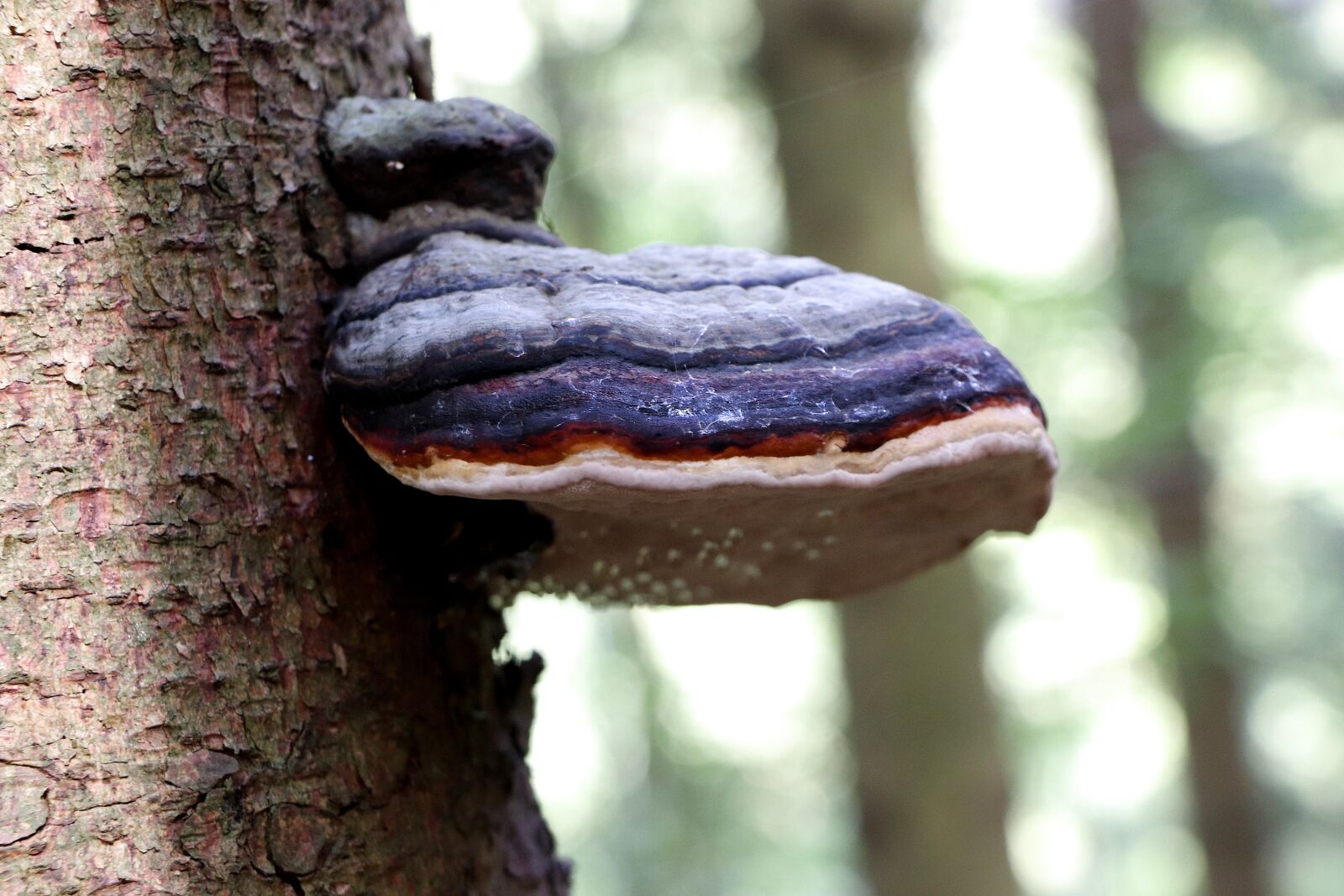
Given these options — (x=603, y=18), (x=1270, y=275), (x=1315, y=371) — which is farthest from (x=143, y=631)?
(x=603, y=18)

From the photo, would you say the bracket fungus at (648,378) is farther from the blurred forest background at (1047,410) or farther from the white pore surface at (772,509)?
the blurred forest background at (1047,410)

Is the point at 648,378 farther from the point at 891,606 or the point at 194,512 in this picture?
the point at 891,606

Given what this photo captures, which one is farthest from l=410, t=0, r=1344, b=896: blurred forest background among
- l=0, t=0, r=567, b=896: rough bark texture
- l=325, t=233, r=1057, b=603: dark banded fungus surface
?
l=325, t=233, r=1057, b=603: dark banded fungus surface

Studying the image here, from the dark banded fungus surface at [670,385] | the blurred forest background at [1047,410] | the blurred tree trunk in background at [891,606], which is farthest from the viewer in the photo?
the blurred forest background at [1047,410]

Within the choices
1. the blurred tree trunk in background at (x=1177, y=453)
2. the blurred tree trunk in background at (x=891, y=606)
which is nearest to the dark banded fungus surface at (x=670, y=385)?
the blurred tree trunk in background at (x=891, y=606)

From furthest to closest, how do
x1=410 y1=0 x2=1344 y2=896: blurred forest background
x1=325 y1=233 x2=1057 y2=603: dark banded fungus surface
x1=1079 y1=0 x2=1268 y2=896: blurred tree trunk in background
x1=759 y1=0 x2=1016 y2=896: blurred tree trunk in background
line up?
x1=1079 y1=0 x2=1268 y2=896: blurred tree trunk in background → x1=410 y1=0 x2=1344 y2=896: blurred forest background → x1=759 y1=0 x2=1016 y2=896: blurred tree trunk in background → x1=325 y1=233 x2=1057 y2=603: dark banded fungus surface

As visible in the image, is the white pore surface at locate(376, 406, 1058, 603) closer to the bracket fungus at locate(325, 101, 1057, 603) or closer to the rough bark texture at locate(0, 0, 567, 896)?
the bracket fungus at locate(325, 101, 1057, 603)

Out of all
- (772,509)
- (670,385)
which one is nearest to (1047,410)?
(772,509)
